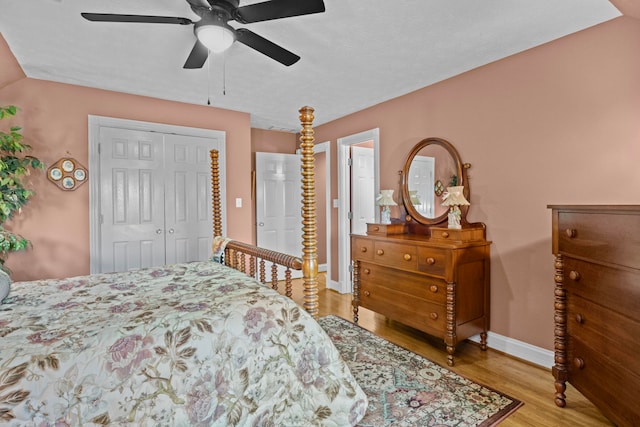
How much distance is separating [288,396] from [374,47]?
2.40 metres

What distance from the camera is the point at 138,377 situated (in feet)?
3.95

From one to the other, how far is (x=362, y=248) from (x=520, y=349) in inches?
61.1

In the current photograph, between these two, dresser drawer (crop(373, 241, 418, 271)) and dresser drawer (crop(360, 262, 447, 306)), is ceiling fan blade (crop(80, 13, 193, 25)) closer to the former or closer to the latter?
dresser drawer (crop(373, 241, 418, 271))

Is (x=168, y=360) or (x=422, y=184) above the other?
(x=422, y=184)

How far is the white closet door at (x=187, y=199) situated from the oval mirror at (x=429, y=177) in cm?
239

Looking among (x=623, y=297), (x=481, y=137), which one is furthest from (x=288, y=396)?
(x=481, y=137)

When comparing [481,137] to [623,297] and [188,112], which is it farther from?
[188,112]

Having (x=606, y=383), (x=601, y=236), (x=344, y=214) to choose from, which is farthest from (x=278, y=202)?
(x=606, y=383)

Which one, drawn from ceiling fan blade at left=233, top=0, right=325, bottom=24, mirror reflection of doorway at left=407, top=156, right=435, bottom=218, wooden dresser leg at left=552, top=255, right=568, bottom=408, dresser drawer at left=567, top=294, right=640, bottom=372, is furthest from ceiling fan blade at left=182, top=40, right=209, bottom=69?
dresser drawer at left=567, top=294, right=640, bottom=372

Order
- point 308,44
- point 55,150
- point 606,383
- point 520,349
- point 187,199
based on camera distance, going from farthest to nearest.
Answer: point 187,199
point 55,150
point 520,349
point 308,44
point 606,383

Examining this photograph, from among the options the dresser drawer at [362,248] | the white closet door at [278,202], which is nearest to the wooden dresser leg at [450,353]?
the dresser drawer at [362,248]

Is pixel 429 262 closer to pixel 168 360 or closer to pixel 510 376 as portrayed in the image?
pixel 510 376

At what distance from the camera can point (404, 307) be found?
283cm

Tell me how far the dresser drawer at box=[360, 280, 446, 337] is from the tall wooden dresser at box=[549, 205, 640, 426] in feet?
2.70
